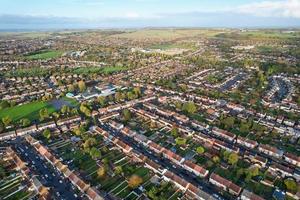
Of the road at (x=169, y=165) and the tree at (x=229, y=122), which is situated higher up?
the tree at (x=229, y=122)

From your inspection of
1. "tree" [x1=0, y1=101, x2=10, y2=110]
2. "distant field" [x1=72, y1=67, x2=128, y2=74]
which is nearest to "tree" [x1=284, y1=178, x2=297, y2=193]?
"tree" [x1=0, y1=101, x2=10, y2=110]

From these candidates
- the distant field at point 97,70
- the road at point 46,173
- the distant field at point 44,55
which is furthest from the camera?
the distant field at point 44,55

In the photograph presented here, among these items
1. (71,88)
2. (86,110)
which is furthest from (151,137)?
(71,88)

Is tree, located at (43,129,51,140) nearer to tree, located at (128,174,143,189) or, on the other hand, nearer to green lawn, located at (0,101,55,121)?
green lawn, located at (0,101,55,121)

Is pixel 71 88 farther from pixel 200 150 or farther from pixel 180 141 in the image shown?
pixel 200 150

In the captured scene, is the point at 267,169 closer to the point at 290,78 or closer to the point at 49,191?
the point at 49,191

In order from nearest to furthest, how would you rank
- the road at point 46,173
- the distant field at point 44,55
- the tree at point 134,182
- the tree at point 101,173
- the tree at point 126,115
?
the road at point 46,173
the tree at point 134,182
the tree at point 101,173
the tree at point 126,115
the distant field at point 44,55

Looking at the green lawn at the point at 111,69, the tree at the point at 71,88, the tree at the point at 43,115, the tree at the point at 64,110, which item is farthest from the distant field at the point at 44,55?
the tree at the point at 43,115

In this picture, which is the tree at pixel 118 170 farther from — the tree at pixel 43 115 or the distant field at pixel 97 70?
the distant field at pixel 97 70

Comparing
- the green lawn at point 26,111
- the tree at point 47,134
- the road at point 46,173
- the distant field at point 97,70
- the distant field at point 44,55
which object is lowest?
the distant field at point 44,55
